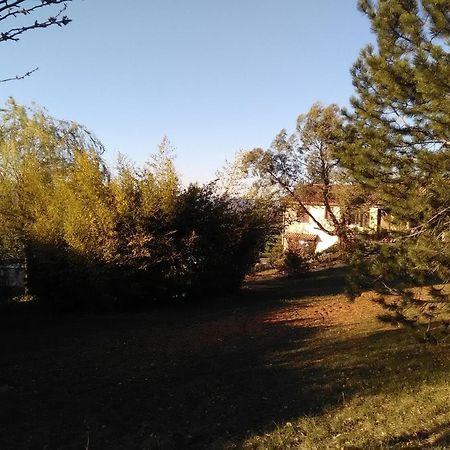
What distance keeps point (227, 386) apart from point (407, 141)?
14.8 ft

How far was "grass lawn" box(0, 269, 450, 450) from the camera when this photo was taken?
214 inches

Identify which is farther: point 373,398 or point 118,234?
point 118,234

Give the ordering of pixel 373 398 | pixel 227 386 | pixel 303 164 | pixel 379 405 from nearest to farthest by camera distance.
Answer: pixel 379 405 < pixel 373 398 < pixel 227 386 < pixel 303 164

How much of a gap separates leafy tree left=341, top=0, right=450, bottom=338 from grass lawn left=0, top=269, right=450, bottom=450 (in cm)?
146

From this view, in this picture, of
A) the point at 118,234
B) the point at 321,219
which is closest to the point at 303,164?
the point at 321,219

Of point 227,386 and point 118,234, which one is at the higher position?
point 118,234

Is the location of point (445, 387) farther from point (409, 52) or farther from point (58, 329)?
point (58, 329)

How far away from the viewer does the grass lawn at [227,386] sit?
17.8 feet

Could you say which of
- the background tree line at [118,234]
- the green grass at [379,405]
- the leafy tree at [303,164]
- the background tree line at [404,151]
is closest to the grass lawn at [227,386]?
the green grass at [379,405]

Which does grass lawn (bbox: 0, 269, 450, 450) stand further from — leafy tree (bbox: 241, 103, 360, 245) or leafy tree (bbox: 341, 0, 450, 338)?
leafy tree (bbox: 241, 103, 360, 245)

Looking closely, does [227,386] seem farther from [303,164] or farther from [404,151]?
[303,164]

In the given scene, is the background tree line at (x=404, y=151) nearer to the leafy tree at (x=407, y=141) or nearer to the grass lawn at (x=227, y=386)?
the leafy tree at (x=407, y=141)

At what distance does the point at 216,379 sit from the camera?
772cm

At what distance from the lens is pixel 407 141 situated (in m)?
8.08
